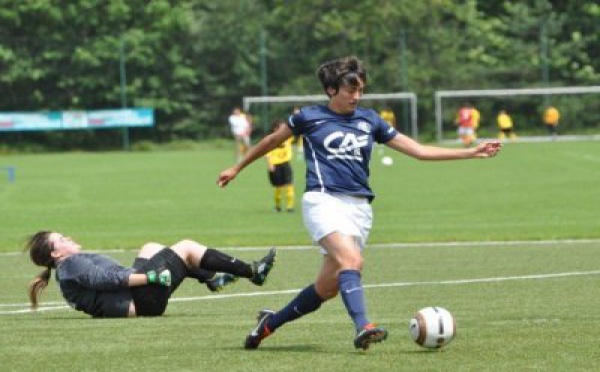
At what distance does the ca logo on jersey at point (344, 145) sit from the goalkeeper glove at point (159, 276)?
247 centimetres

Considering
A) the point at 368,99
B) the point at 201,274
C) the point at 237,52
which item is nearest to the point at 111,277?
the point at 201,274

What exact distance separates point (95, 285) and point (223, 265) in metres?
1.14

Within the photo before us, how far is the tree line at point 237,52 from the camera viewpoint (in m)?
65.9

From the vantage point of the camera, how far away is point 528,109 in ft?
208

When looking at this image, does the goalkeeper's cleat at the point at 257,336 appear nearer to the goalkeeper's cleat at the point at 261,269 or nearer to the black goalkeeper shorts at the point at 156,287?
the black goalkeeper shorts at the point at 156,287

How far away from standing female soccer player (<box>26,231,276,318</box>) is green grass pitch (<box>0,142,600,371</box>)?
173 mm

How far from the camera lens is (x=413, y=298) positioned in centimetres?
1382

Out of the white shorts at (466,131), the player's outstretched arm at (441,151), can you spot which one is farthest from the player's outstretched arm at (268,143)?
the white shorts at (466,131)

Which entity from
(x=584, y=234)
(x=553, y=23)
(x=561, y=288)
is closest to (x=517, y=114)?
(x=553, y=23)

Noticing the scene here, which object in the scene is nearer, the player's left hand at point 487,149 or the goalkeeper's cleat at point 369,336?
the goalkeeper's cleat at point 369,336

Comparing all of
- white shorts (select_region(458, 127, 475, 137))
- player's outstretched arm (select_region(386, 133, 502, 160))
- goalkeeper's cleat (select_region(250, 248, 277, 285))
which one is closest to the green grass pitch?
goalkeeper's cleat (select_region(250, 248, 277, 285))

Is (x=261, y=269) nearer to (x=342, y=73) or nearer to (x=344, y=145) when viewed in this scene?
(x=344, y=145)

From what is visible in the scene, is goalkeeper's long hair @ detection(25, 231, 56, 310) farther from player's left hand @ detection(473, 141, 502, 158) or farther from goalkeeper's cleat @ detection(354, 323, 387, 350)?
player's left hand @ detection(473, 141, 502, 158)

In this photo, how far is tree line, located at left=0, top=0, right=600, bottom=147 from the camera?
216 ft
